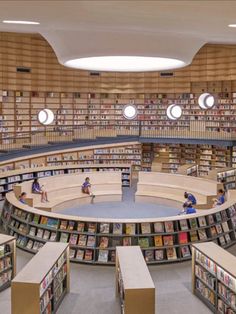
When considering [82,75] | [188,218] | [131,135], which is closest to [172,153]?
[131,135]

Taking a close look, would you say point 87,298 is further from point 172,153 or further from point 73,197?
point 172,153

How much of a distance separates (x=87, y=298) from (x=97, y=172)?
763 centimetres

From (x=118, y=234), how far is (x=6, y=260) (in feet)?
7.45

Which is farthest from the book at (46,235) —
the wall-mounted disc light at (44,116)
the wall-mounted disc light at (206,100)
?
A: the wall-mounted disc light at (206,100)

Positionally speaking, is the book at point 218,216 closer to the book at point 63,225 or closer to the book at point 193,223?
the book at point 193,223

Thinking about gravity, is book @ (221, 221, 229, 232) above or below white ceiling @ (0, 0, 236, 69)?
below

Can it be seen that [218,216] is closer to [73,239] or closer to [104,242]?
[104,242]

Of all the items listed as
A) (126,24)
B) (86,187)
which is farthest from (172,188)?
(126,24)

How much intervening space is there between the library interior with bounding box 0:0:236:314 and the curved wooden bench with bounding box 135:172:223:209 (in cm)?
5

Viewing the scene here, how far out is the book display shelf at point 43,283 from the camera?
543 centimetres

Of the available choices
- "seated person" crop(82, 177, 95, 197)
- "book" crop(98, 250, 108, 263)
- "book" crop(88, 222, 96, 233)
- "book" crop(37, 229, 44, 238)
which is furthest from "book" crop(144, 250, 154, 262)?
"seated person" crop(82, 177, 95, 197)

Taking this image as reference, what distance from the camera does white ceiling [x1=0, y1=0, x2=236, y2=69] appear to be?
289cm

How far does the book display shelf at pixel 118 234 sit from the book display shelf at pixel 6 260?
1391 mm

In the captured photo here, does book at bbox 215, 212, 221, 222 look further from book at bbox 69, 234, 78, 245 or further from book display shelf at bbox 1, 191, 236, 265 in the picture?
book at bbox 69, 234, 78, 245
